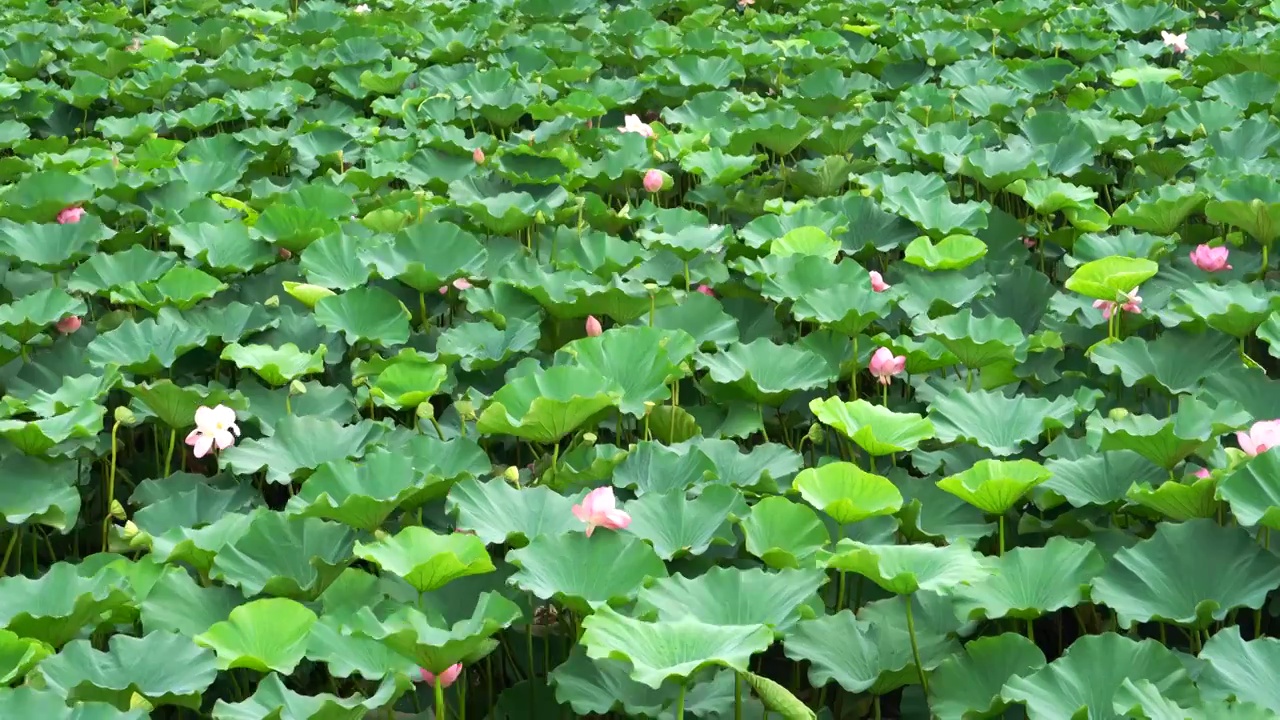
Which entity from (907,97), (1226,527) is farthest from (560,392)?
(907,97)

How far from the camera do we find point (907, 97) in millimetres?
3562

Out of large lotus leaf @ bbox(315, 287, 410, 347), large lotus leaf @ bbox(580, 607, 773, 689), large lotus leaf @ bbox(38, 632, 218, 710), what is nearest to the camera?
large lotus leaf @ bbox(580, 607, 773, 689)

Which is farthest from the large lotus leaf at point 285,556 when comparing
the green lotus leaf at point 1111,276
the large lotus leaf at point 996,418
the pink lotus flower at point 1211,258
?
the pink lotus flower at point 1211,258

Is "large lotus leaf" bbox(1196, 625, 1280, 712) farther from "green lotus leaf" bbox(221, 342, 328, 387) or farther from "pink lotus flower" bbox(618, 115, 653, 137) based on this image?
"pink lotus flower" bbox(618, 115, 653, 137)

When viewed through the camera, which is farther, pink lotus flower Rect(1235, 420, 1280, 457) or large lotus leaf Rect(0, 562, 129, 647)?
pink lotus flower Rect(1235, 420, 1280, 457)

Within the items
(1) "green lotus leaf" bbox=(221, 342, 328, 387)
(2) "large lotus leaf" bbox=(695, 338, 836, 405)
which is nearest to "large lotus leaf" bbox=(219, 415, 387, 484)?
(1) "green lotus leaf" bbox=(221, 342, 328, 387)

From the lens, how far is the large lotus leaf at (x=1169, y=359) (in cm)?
208

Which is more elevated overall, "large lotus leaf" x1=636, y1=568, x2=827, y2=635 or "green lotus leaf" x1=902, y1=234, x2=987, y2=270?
"large lotus leaf" x1=636, y1=568, x2=827, y2=635

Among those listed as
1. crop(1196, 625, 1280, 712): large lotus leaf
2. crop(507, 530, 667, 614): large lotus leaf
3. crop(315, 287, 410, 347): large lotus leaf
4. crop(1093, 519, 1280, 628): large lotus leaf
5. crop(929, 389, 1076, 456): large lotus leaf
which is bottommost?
crop(315, 287, 410, 347): large lotus leaf

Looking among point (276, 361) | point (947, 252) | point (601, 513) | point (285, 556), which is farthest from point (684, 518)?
point (947, 252)

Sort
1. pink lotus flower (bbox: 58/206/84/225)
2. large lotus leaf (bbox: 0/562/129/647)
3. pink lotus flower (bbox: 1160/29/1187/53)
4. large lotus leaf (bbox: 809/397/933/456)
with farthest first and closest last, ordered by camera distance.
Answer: pink lotus flower (bbox: 1160/29/1187/53), pink lotus flower (bbox: 58/206/84/225), large lotus leaf (bbox: 809/397/933/456), large lotus leaf (bbox: 0/562/129/647)

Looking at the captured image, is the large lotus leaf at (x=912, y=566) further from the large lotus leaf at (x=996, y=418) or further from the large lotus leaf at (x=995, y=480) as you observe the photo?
the large lotus leaf at (x=996, y=418)

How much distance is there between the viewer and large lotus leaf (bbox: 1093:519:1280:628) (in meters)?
1.52

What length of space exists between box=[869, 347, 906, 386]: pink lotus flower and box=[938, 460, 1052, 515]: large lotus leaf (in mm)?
439
